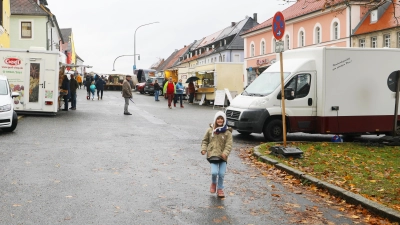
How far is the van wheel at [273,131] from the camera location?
15711 mm

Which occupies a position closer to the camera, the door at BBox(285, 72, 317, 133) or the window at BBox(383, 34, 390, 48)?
the door at BBox(285, 72, 317, 133)

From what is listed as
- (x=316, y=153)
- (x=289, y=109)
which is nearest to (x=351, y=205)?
(x=316, y=153)

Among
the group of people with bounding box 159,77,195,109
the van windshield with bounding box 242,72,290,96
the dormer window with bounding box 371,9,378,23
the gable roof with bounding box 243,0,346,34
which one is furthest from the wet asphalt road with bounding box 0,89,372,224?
the gable roof with bounding box 243,0,346,34

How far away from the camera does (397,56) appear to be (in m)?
16.1

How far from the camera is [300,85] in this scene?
1569 centimetres

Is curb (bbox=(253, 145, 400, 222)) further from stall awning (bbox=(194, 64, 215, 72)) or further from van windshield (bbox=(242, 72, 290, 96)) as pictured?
stall awning (bbox=(194, 64, 215, 72))

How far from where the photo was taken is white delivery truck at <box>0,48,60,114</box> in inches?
862

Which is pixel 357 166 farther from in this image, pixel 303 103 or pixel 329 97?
pixel 303 103

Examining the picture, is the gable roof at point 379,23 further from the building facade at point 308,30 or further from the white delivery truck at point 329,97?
the white delivery truck at point 329,97

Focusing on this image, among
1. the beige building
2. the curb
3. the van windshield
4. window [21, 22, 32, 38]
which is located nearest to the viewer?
the curb

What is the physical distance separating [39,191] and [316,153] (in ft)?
22.8

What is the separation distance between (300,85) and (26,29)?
43989 mm

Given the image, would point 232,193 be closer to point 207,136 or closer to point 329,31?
point 207,136

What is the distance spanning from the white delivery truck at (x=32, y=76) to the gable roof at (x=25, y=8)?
3329cm
